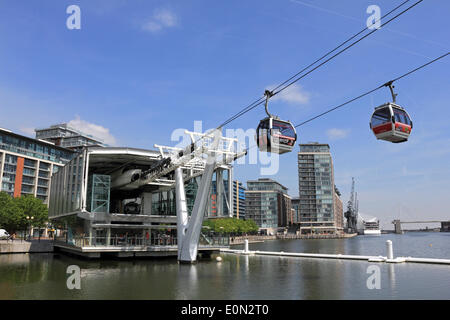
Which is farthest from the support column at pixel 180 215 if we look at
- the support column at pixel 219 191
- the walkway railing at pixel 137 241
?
the support column at pixel 219 191

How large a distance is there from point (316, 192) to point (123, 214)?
15606 centimetres

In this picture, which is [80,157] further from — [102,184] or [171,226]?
[171,226]

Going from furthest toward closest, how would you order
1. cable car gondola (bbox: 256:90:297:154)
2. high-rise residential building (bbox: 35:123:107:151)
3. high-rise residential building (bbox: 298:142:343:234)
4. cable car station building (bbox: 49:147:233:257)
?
high-rise residential building (bbox: 298:142:343:234), high-rise residential building (bbox: 35:123:107:151), cable car station building (bbox: 49:147:233:257), cable car gondola (bbox: 256:90:297:154)

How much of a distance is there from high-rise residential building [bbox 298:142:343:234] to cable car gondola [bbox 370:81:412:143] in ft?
562

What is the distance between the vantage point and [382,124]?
646 inches

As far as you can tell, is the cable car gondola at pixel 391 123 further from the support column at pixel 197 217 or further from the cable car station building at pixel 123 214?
the cable car station building at pixel 123 214

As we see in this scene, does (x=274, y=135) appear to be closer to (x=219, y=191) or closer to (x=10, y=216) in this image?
(x=219, y=191)

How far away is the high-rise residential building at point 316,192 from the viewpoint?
7254 inches

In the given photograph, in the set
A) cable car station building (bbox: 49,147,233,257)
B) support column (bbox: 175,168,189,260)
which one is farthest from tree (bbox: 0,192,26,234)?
support column (bbox: 175,168,189,260)

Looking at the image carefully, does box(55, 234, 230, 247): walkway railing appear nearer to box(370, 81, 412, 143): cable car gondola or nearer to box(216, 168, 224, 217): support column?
box(216, 168, 224, 217): support column

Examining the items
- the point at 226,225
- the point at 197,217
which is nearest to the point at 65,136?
the point at 226,225

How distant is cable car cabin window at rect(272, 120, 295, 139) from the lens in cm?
1827

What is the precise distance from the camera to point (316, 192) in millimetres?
185250

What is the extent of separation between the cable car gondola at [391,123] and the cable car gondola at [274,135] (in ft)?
13.1
